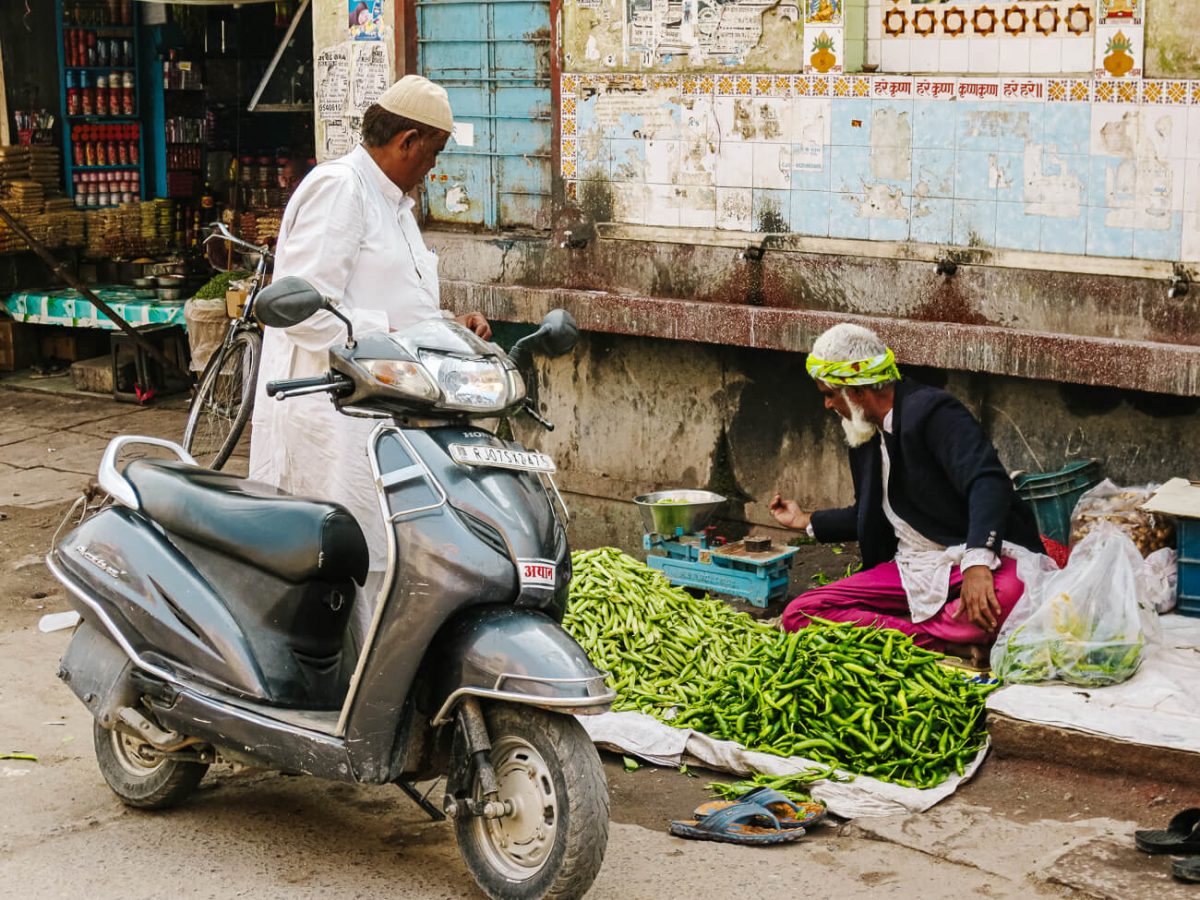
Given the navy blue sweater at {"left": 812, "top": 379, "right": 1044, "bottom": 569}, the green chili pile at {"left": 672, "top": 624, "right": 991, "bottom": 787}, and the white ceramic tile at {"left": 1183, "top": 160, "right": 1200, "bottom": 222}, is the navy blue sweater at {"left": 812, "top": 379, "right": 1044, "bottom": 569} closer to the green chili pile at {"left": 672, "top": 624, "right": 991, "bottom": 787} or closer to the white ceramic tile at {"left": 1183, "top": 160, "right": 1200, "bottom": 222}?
the green chili pile at {"left": 672, "top": 624, "right": 991, "bottom": 787}

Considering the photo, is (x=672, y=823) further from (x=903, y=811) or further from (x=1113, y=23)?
(x=1113, y=23)

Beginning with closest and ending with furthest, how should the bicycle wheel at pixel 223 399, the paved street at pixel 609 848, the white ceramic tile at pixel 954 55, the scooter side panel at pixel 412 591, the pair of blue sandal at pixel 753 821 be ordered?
the scooter side panel at pixel 412 591 < the paved street at pixel 609 848 < the pair of blue sandal at pixel 753 821 < the white ceramic tile at pixel 954 55 < the bicycle wheel at pixel 223 399

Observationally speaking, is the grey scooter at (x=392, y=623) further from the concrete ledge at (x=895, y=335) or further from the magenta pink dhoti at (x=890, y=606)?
the concrete ledge at (x=895, y=335)

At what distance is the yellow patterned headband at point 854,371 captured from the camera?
5906mm

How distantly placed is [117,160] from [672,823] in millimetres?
9743

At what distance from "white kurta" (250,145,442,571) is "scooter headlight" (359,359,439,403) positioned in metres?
0.81

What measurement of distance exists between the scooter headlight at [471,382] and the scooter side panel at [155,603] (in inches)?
38.1

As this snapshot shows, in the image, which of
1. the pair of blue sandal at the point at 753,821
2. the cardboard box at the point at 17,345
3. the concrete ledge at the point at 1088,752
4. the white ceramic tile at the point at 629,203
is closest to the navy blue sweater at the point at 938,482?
the concrete ledge at the point at 1088,752

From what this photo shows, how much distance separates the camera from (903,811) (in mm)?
4926

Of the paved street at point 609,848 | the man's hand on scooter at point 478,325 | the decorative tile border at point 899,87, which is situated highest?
the decorative tile border at point 899,87

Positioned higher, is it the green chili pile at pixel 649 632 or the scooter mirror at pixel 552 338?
the scooter mirror at pixel 552 338

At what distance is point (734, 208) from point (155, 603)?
3.99 m

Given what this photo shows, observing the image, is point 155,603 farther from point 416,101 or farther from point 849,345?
Answer: point 849,345

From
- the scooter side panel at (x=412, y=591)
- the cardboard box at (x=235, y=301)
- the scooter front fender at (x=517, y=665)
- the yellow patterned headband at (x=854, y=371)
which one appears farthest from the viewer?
the cardboard box at (x=235, y=301)
